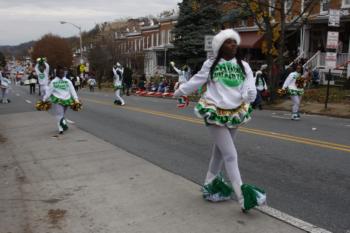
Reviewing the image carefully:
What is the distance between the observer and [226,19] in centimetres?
3212

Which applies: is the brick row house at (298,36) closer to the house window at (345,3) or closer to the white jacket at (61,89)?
the house window at (345,3)

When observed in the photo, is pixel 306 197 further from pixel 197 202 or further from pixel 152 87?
pixel 152 87

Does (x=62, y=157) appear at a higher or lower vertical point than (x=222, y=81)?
lower

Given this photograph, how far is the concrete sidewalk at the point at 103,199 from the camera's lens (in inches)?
202

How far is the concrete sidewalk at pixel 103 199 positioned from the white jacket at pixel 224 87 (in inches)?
50.4

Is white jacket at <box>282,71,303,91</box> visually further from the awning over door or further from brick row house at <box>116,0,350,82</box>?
the awning over door

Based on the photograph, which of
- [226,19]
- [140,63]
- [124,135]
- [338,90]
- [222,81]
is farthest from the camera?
[140,63]

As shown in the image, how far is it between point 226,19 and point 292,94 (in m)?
17.8

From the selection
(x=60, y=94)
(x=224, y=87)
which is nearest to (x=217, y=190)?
(x=224, y=87)

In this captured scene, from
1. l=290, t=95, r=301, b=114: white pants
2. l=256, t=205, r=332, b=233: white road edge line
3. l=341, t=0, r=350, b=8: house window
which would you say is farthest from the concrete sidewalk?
l=341, t=0, r=350, b=8: house window

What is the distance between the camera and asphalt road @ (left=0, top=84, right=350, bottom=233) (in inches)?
230

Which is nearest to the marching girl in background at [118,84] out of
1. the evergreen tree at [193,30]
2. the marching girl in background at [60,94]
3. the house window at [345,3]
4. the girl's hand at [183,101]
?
the marching girl in background at [60,94]

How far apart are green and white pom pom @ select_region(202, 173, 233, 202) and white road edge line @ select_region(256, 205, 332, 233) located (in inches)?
16.7

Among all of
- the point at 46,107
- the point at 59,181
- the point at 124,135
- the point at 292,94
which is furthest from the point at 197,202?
the point at 292,94
